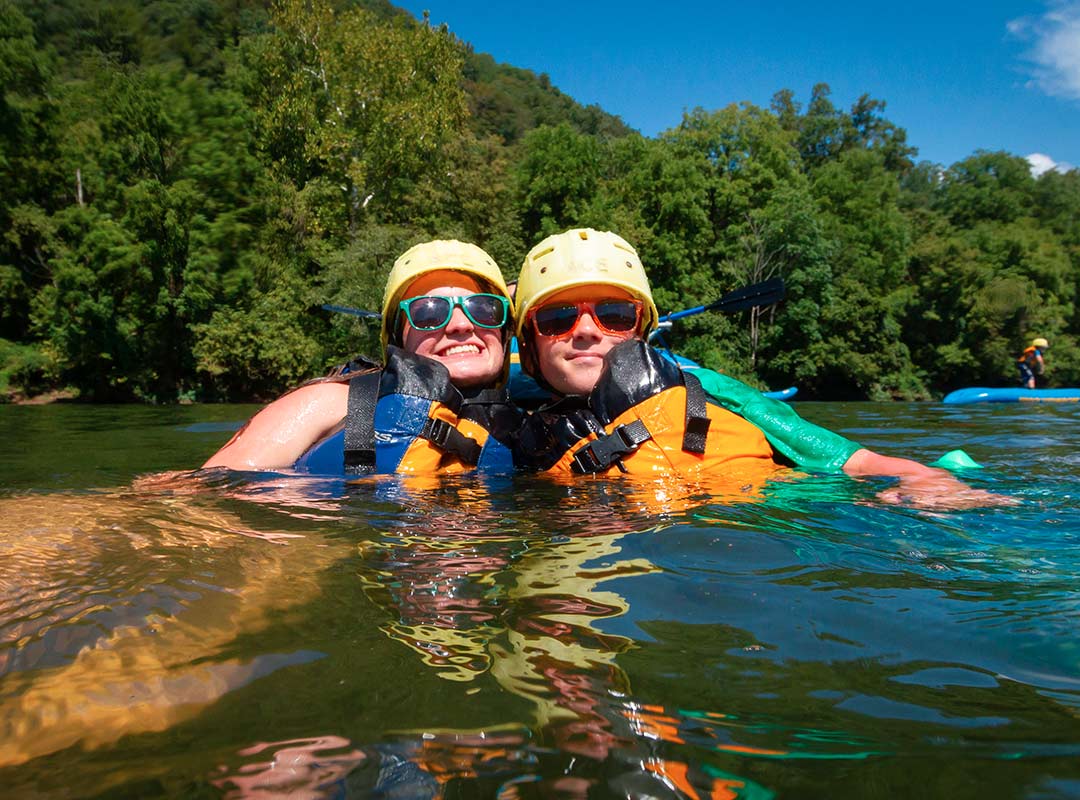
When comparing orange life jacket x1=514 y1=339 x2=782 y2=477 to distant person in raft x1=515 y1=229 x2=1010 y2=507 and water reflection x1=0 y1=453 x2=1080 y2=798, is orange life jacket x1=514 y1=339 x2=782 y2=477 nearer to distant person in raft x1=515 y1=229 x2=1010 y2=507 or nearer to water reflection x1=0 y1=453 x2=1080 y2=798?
distant person in raft x1=515 y1=229 x2=1010 y2=507

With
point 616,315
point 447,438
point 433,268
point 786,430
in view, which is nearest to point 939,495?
point 786,430

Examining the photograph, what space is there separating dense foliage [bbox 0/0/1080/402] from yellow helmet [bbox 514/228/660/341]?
64.6ft

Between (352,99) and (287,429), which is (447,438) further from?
(352,99)

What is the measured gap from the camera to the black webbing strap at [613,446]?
11.3 ft

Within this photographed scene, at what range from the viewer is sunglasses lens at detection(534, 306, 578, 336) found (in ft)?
12.7

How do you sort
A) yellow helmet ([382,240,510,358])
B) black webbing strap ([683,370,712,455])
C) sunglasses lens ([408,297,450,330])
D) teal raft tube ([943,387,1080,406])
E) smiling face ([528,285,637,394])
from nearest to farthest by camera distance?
black webbing strap ([683,370,712,455]), smiling face ([528,285,637,394]), sunglasses lens ([408,297,450,330]), yellow helmet ([382,240,510,358]), teal raft tube ([943,387,1080,406])

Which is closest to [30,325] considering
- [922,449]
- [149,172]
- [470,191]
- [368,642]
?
[149,172]

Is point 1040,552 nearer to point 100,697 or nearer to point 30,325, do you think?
point 100,697

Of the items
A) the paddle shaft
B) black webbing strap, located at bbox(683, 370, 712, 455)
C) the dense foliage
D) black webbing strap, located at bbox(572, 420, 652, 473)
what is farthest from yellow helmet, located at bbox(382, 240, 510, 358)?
the dense foliage

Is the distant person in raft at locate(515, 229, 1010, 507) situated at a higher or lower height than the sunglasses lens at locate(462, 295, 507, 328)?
lower

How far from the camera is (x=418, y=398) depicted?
376 centimetres

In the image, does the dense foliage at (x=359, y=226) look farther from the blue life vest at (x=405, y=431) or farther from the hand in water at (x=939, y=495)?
the hand in water at (x=939, y=495)

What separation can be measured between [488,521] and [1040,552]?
1.57m

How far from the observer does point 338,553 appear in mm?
2055
